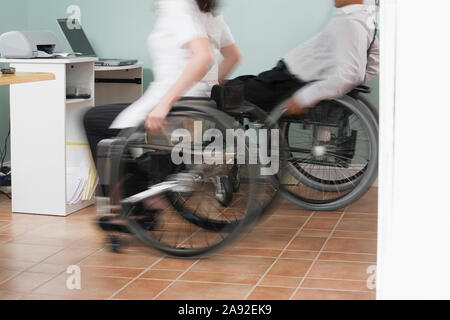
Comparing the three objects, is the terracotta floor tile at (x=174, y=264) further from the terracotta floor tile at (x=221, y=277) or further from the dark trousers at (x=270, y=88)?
the dark trousers at (x=270, y=88)

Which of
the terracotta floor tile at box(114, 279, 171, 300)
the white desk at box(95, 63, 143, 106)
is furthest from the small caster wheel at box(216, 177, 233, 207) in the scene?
the white desk at box(95, 63, 143, 106)

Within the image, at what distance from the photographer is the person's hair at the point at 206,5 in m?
2.62

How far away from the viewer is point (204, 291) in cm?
231

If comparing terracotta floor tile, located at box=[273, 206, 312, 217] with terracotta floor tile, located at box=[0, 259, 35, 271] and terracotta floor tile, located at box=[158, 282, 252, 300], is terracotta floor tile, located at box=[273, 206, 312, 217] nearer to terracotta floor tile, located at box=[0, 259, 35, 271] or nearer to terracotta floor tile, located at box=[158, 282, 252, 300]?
terracotta floor tile, located at box=[158, 282, 252, 300]

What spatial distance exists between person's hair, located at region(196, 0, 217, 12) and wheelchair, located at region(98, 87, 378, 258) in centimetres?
31

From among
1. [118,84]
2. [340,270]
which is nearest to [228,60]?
[340,270]

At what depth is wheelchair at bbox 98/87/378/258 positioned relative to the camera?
2.54 metres

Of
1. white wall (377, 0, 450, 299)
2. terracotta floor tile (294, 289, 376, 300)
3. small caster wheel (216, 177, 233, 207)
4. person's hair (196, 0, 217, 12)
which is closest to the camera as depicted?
white wall (377, 0, 450, 299)

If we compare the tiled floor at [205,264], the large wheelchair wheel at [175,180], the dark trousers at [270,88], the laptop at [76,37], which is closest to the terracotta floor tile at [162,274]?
the tiled floor at [205,264]

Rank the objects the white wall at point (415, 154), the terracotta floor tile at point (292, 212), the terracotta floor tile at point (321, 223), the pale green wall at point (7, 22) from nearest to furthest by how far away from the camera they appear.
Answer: the white wall at point (415, 154)
the terracotta floor tile at point (321, 223)
the terracotta floor tile at point (292, 212)
the pale green wall at point (7, 22)

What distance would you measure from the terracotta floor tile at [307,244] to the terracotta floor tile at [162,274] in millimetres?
515

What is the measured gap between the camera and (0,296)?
226 cm

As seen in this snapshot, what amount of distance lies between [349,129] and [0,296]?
168 centimetres

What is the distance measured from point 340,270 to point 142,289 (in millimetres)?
663
